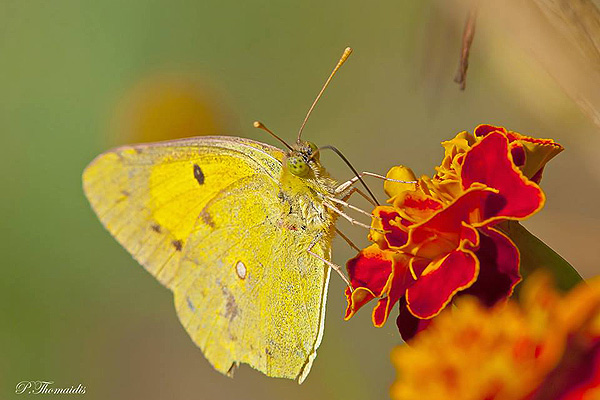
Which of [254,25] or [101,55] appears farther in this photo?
[101,55]

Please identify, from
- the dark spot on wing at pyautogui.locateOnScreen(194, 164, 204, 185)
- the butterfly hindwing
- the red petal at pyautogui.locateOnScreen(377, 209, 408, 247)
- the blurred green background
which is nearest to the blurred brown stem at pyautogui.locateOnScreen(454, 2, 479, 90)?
the red petal at pyautogui.locateOnScreen(377, 209, 408, 247)

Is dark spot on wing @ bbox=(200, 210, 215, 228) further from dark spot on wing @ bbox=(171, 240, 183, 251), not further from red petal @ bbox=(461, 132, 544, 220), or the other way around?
red petal @ bbox=(461, 132, 544, 220)

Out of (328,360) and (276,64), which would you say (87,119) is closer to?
(276,64)

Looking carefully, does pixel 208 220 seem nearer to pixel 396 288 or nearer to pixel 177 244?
pixel 177 244

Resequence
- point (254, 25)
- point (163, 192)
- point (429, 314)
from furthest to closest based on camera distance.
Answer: point (254, 25) < point (163, 192) < point (429, 314)

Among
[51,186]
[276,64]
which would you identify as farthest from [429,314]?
[51,186]

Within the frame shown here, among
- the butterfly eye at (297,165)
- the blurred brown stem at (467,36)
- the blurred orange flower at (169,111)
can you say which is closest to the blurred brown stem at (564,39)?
the blurred brown stem at (467,36)

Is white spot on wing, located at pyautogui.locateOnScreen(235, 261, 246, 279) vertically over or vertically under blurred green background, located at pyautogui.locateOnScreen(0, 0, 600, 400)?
over
